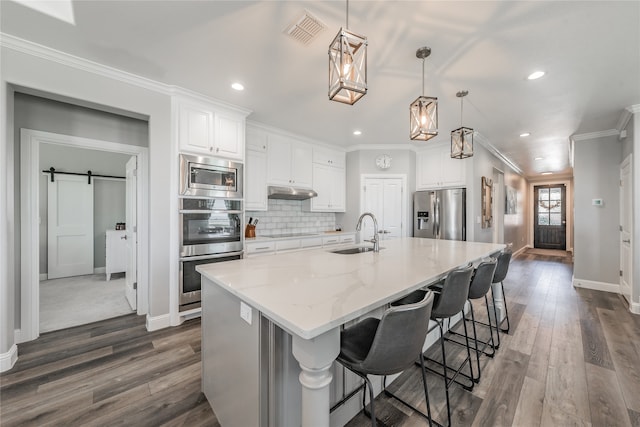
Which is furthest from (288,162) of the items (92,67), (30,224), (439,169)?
(30,224)

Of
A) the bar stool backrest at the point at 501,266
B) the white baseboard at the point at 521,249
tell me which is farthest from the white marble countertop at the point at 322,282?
the white baseboard at the point at 521,249

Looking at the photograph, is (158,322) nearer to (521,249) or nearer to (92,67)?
(92,67)

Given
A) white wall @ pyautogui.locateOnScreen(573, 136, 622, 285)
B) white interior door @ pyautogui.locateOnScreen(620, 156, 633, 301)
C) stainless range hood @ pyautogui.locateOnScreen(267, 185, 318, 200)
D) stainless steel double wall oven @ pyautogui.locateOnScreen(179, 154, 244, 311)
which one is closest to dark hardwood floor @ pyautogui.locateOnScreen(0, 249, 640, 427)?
stainless steel double wall oven @ pyautogui.locateOnScreen(179, 154, 244, 311)

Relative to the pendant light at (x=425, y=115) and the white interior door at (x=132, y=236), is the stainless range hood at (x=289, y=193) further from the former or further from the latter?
the pendant light at (x=425, y=115)

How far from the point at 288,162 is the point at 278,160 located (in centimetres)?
19

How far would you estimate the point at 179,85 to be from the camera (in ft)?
8.64

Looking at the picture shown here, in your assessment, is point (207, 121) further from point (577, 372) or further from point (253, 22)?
point (577, 372)

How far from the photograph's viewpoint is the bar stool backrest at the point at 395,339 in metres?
1.00

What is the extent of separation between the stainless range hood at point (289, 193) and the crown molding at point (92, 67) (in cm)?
136

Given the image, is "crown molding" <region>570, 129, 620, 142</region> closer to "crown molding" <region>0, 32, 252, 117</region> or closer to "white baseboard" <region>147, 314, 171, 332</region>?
"crown molding" <region>0, 32, 252, 117</region>

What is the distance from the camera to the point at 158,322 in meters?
2.63

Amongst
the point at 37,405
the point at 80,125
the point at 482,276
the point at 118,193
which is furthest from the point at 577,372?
the point at 118,193

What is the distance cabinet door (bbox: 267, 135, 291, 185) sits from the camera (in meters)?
3.95

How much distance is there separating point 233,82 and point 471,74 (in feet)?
7.76
